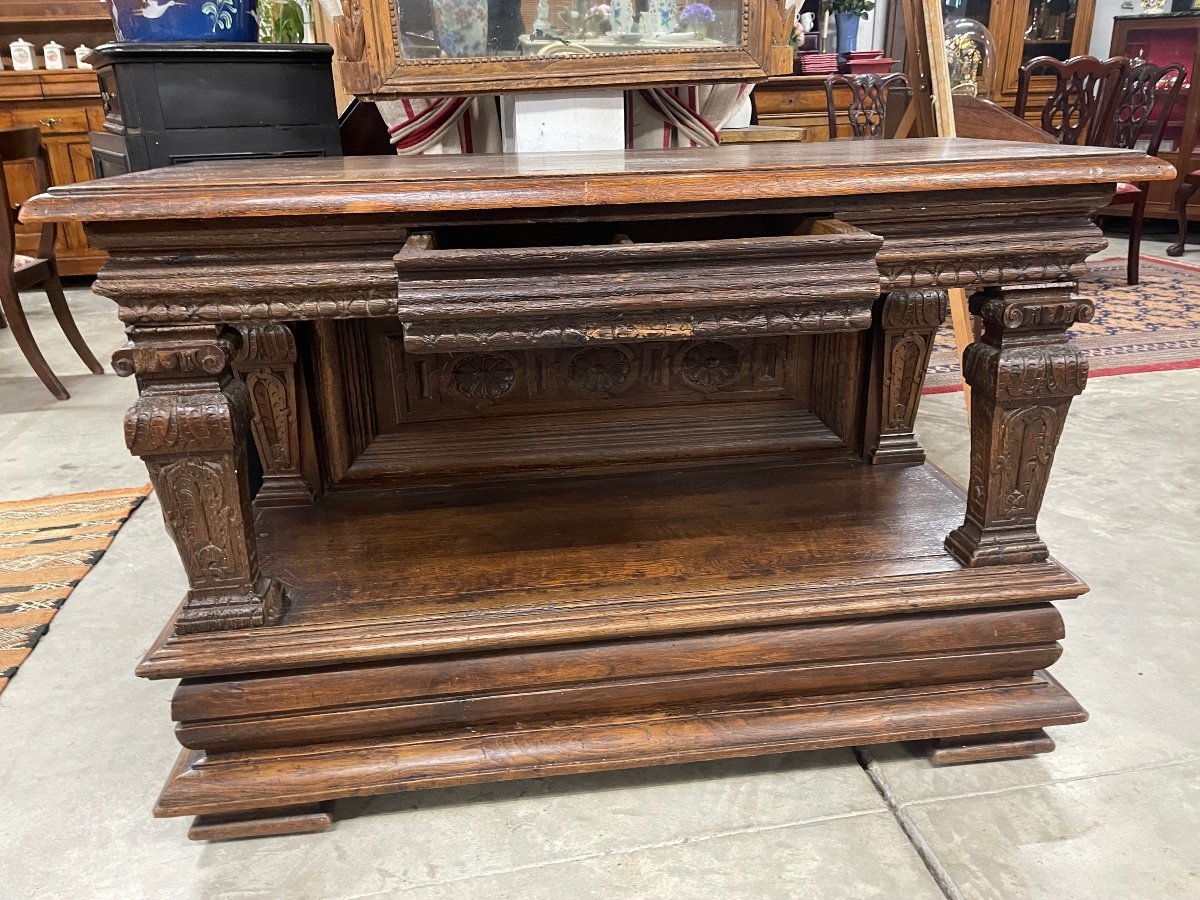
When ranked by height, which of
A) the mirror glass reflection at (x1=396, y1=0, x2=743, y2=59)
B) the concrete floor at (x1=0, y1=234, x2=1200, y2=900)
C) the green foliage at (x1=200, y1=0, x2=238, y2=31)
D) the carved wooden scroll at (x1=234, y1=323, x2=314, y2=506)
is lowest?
the concrete floor at (x1=0, y1=234, x2=1200, y2=900)

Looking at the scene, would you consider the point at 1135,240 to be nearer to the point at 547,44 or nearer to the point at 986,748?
the point at 547,44

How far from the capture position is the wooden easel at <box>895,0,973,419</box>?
2.12 meters

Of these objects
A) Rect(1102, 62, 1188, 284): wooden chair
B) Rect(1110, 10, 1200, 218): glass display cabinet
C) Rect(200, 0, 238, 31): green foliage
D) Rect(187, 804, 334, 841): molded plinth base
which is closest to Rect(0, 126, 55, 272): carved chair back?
Rect(200, 0, 238, 31): green foliage

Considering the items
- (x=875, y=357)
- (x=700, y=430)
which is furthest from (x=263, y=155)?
(x=875, y=357)

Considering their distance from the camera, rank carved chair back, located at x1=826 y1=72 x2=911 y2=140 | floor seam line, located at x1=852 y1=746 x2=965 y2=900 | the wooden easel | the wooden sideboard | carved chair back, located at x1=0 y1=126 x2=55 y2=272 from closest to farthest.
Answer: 1. floor seam line, located at x1=852 y1=746 x2=965 y2=900
2. the wooden easel
3. carved chair back, located at x1=0 y1=126 x2=55 y2=272
4. carved chair back, located at x1=826 y1=72 x2=911 y2=140
5. the wooden sideboard

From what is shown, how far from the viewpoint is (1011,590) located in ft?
4.06

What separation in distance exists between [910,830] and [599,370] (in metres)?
0.92

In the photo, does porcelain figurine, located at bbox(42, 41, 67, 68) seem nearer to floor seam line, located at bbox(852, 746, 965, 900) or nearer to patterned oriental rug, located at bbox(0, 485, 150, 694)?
patterned oriental rug, located at bbox(0, 485, 150, 694)

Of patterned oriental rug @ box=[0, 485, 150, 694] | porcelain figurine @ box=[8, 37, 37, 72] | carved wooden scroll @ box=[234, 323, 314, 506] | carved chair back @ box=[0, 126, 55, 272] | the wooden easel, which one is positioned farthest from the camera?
porcelain figurine @ box=[8, 37, 37, 72]

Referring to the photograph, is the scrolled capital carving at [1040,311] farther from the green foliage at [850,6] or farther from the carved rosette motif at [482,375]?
the green foliage at [850,6]

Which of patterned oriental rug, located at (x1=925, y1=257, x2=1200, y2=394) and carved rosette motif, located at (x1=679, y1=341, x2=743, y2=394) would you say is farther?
patterned oriental rug, located at (x1=925, y1=257, x2=1200, y2=394)

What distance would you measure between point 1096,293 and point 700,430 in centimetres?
334

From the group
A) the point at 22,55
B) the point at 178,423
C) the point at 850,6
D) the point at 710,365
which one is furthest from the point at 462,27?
the point at 22,55

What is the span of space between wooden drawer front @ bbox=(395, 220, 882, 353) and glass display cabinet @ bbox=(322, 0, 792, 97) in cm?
88
